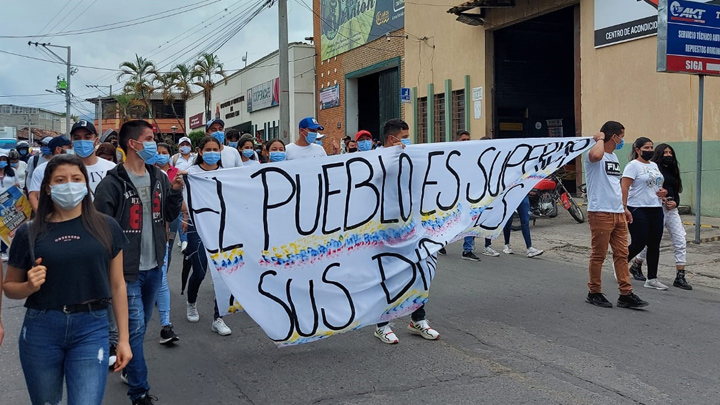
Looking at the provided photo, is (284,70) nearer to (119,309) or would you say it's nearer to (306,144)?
(306,144)

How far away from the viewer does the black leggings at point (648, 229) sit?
24.1ft

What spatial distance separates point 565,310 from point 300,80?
27794 millimetres

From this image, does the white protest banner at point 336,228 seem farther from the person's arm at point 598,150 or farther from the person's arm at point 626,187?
the person's arm at point 626,187

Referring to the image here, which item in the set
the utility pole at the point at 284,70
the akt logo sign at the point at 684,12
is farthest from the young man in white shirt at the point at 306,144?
the utility pole at the point at 284,70

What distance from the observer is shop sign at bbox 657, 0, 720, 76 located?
10492mm

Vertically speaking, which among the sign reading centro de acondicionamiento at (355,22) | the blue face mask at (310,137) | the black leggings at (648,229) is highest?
the sign reading centro de acondicionamiento at (355,22)

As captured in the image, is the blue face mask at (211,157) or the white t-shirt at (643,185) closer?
the blue face mask at (211,157)

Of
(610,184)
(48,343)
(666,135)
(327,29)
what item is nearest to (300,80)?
(327,29)

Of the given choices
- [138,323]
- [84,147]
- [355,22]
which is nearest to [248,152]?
[84,147]

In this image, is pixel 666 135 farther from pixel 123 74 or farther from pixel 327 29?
pixel 123 74

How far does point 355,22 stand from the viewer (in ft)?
89.2

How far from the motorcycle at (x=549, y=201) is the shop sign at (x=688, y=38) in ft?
11.8

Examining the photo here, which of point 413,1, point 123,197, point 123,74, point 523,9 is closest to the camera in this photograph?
point 123,197

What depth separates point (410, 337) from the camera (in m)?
5.66
